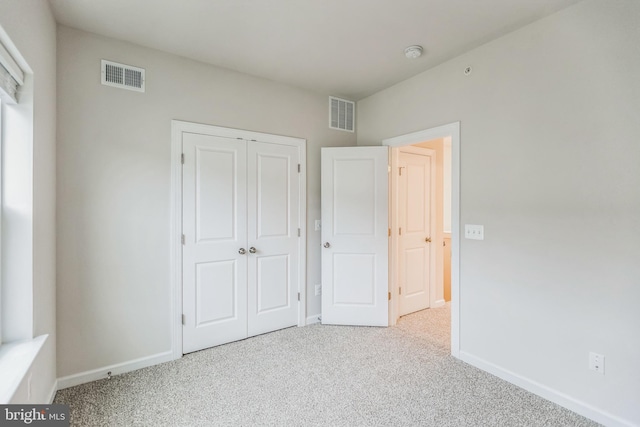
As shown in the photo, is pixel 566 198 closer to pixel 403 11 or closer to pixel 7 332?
pixel 403 11

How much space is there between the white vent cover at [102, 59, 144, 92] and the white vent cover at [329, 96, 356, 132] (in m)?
1.95

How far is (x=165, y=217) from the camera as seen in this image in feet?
8.48

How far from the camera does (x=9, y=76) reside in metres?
1.50

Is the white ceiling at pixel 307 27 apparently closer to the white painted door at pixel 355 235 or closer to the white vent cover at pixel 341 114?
the white vent cover at pixel 341 114

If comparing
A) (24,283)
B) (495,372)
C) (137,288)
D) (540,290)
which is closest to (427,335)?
(495,372)

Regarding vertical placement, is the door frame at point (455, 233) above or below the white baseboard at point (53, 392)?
above

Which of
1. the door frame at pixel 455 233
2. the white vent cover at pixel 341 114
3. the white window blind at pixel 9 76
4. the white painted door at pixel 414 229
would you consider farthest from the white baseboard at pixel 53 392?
the white vent cover at pixel 341 114

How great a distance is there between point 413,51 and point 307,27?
912 millimetres

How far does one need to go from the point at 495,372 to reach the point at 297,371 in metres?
1.56

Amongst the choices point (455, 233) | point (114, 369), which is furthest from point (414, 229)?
point (114, 369)

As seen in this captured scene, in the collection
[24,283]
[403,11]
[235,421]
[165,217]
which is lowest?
[235,421]

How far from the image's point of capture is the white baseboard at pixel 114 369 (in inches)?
86.4

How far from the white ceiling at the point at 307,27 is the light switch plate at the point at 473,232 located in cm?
148

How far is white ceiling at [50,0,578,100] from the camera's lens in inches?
78.2
